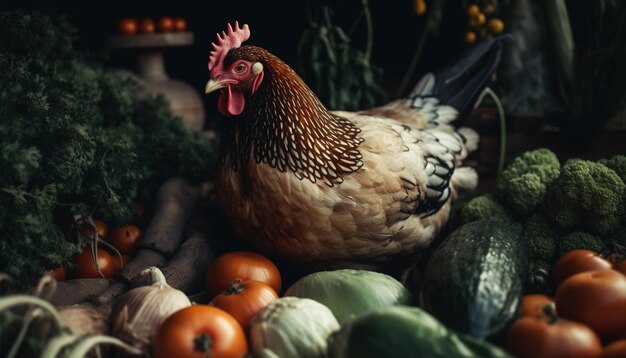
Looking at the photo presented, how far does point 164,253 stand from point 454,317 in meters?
1.30

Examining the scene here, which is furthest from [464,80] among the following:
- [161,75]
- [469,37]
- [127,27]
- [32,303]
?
[32,303]

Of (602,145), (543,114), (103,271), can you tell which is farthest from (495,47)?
(103,271)

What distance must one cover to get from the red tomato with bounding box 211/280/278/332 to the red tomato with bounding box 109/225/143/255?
0.86m

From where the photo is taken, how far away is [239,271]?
2049 millimetres

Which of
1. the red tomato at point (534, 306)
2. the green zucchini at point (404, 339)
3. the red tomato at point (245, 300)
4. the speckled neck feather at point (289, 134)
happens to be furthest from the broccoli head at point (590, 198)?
the red tomato at point (245, 300)

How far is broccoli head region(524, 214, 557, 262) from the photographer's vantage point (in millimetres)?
2223

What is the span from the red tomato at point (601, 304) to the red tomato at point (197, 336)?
88 cm

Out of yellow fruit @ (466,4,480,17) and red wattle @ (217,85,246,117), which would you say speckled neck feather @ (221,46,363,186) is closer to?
red wattle @ (217,85,246,117)

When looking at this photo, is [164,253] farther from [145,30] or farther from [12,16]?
[145,30]

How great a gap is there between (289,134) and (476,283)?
819mm

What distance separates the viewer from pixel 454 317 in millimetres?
1518

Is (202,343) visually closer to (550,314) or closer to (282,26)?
(550,314)

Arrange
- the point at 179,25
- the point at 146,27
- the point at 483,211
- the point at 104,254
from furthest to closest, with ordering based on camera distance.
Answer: the point at 179,25 < the point at 146,27 < the point at 483,211 < the point at 104,254

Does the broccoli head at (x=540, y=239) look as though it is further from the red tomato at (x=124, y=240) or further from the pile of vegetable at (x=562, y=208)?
the red tomato at (x=124, y=240)
